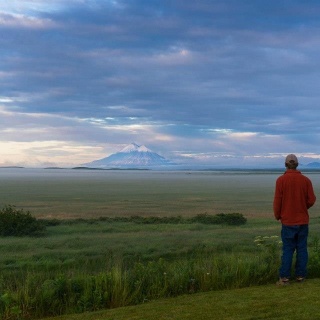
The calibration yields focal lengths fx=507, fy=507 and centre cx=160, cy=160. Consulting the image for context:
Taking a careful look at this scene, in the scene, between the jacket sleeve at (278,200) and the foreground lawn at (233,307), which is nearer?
the foreground lawn at (233,307)

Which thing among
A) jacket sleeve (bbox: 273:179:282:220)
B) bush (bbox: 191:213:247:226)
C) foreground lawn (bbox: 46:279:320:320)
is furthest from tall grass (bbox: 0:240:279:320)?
bush (bbox: 191:213:247:226)

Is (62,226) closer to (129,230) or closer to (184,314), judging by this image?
(129,230)

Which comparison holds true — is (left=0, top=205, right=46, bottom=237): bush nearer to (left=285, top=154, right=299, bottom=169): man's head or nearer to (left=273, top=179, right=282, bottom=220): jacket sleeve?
(left=273, top=179, right=282, bottom=220): jacket sleeve

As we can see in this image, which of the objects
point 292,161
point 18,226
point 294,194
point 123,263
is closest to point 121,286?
point 294,194

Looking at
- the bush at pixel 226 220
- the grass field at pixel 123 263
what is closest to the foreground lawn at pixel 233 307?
the grass field at pixel 123 263

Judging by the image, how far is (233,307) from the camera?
6582 mm

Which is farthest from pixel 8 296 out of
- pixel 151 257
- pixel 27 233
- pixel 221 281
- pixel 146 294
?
pixel 27 233

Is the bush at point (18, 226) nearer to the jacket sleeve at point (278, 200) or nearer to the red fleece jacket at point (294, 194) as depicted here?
the jacket sleeve at point (278, 200)

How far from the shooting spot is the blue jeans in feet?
25.4

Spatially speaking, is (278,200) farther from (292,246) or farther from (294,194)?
(292,246)

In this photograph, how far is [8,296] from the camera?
697cm

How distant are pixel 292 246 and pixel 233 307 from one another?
176 cm

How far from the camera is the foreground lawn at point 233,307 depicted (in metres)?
6.24

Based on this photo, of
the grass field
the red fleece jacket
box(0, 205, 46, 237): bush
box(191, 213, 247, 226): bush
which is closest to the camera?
the grass field
